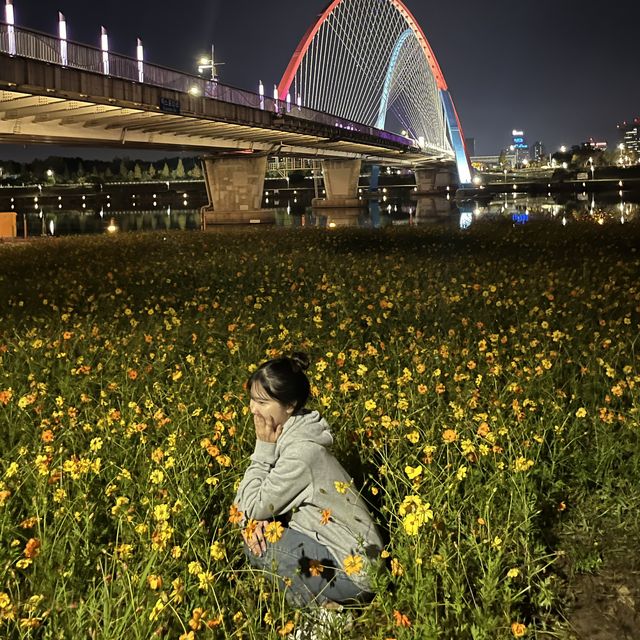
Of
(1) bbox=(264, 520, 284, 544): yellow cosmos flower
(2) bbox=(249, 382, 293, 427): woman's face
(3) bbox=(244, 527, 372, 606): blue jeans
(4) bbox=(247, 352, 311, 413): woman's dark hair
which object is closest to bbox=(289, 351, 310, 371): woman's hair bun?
(4) bbox=(247, 352, 311, 413): woman's dark hair

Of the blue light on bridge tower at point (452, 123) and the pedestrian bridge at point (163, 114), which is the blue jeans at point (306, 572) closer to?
the pedestrian bridge at point (163, 114)

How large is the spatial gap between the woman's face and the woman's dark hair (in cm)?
2

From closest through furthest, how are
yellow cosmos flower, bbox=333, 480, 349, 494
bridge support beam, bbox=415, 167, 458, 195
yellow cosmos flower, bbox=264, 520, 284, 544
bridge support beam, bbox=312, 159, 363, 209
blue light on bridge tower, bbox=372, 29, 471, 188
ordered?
1. yellow cosmos flower, bbox=264, 520, 284, 544
2. yellow cosmos flower, bbox=333, 480, 349, 494
3. bridge support beam, bbox=312, 159, 363, 209
4. blue light on bridge tower, bbox=372, 29, 471, 188
5. bridge support beam, bbox=415, 167, 458, 195

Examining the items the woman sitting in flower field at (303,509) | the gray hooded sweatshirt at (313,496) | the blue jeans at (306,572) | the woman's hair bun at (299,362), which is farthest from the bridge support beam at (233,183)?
the blue jeans at (306,572)

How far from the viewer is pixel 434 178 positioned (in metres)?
110

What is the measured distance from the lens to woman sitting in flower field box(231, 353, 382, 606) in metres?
3.11

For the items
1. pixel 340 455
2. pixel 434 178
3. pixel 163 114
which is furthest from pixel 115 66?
pixel 434 178

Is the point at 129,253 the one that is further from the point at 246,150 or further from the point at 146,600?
the point at 246,150

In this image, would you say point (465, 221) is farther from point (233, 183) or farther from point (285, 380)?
point (285, 380)

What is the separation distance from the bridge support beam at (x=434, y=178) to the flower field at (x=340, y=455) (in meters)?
101

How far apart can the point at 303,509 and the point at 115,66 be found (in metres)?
27.7

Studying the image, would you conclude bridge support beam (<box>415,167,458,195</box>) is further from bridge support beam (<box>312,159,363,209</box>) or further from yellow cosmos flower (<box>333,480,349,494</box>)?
yellow cosmos flower (<box>333,480,349,494</box>)

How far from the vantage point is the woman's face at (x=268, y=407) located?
3424 mm

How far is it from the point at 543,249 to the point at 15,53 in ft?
53.5
